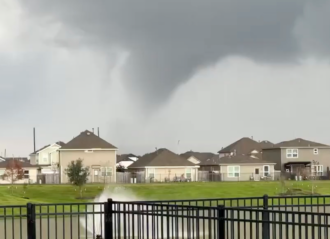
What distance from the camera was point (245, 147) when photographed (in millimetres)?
101688

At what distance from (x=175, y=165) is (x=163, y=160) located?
1671 mm

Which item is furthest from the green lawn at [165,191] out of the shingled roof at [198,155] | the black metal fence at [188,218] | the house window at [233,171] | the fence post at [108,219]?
the shingled roof at [198,155]

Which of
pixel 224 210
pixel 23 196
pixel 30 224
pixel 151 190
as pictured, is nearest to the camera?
pixel 224 210

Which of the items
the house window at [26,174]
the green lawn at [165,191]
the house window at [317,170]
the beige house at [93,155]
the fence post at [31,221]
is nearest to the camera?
the fence post at [31,221]

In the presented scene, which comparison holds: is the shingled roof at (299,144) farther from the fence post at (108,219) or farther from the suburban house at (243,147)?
the fence post at (108,219)

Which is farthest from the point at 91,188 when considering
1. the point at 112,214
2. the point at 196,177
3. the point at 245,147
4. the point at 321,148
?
the point at 112,214

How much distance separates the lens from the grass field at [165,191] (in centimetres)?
5547

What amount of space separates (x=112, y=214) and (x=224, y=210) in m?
3.21

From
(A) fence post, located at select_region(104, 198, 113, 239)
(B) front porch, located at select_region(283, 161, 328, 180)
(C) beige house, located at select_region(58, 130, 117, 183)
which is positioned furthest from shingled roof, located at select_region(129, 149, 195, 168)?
(A) fence post, located at select_region(104, 198, 113, 239)

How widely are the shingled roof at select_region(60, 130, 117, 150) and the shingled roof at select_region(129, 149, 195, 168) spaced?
202 inches

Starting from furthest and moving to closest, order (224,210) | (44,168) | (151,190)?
(44,168) < (151,190) < (224,210)

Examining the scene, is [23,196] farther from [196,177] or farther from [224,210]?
[224,210]

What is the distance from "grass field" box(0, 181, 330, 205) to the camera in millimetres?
A: 55469

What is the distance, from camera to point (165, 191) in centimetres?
5941
